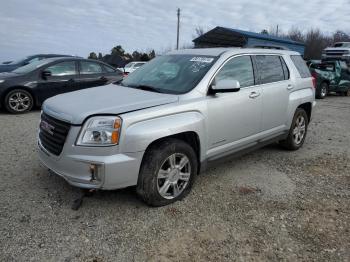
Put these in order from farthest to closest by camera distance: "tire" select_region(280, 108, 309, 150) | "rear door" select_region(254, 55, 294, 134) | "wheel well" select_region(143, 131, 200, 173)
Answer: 1. "tire" select_region(280, 108, 309, 150)
2. "rear door" select_region(254, 55, 294, 134)
3. "wheel well" select_region(143, 131, 200, 173)

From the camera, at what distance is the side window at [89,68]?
994 centimetres

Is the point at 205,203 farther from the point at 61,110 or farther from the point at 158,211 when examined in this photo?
the point at 61,110

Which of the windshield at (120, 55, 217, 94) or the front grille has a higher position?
the windshield at (120, 55, 217, 94)

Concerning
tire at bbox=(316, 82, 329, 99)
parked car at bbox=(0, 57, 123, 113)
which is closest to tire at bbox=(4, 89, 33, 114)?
parked car at bbox=(0, 57, 123, 113)

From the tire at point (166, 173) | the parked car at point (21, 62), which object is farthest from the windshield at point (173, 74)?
the parked car at point (21, 62)

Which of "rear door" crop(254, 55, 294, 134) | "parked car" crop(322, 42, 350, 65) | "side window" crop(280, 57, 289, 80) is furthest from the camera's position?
"parked car" crop(322, 42, 350, 65)

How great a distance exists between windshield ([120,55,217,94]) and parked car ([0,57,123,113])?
490 cm

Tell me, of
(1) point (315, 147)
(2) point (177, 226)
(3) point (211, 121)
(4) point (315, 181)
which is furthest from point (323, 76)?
(2) point (177, 226)

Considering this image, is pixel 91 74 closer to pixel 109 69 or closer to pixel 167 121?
pixel 109 69

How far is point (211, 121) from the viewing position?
4191mm

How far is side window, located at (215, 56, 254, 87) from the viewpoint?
449 centimetres

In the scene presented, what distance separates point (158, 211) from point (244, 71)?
226cm

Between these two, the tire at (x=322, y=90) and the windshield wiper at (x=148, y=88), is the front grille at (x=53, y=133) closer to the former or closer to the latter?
the windshield wiper at (x=148, y=88)

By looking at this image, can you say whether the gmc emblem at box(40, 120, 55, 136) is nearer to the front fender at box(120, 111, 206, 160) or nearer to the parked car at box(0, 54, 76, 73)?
the front fender at box(120, 111, 206, 160)
